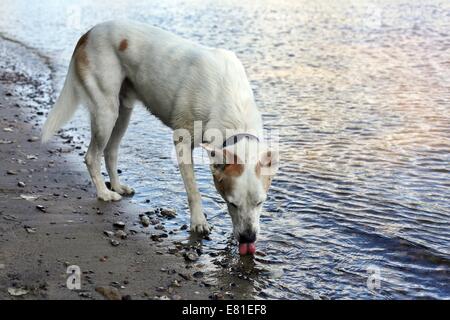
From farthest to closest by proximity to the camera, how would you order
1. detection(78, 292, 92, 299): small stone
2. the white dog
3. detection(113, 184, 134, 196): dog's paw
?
1. detection(113, 184, 134, 196): dog's paw
2. the white dog
3. detection(78, 292, 92, 299): small stone

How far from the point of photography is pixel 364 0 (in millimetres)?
24844

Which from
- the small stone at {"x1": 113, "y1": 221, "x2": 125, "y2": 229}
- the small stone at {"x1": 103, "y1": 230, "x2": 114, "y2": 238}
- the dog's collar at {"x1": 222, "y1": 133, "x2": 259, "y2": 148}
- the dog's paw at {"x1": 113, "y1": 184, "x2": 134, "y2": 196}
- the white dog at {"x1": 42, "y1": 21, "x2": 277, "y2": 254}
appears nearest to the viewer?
the white dog at {"x1": 42, "y1": 21, "x2": 277, "y2": 254}

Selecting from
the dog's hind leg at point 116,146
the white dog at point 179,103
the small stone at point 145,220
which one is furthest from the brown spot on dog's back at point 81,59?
the small stone at point 145,220

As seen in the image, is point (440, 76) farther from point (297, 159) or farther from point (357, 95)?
point (297, 159)

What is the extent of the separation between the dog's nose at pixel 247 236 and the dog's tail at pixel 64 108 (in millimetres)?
2668

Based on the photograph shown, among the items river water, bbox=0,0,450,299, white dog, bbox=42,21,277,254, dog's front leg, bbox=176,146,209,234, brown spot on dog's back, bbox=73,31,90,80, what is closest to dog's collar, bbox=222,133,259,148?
white dog, bbox=42,21,277,254

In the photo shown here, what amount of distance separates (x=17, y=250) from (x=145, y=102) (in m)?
2.16

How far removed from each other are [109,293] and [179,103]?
6.94 ft

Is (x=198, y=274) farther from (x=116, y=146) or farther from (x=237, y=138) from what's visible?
(x=116, y=146)

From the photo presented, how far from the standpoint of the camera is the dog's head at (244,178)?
15.5 feet

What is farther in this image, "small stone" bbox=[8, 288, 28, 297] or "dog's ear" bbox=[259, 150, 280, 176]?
"dog's ear" bbox=[259, 150, 280, 176]

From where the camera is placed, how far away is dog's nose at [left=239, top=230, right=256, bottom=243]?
4.88m

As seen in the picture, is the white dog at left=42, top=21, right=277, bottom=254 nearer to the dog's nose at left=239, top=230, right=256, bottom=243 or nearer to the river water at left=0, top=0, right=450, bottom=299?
the dog's nose at left=239, top=230, right=256, bottom=243

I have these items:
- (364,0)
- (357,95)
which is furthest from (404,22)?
(357,95)
